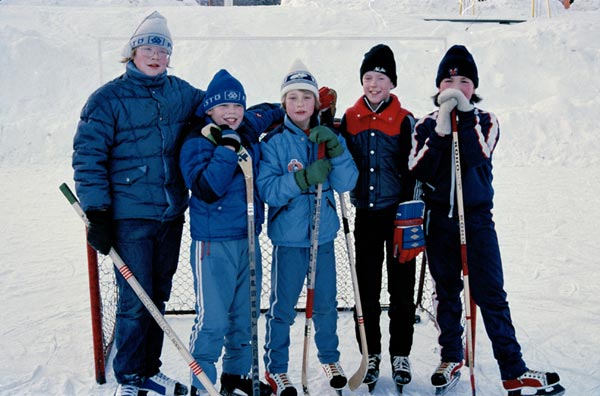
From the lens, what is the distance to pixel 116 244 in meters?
2.79

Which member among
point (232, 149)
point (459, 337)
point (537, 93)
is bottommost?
point (459, 337)

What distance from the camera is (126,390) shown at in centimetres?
291

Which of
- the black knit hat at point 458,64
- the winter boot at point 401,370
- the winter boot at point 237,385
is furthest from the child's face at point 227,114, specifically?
the winter boot at point 401,370

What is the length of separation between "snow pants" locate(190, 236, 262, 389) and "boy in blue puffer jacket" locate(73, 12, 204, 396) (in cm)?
23

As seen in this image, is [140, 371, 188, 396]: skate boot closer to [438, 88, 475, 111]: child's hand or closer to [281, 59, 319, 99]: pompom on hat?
[281, 59, 319, 99]: pompom on hat

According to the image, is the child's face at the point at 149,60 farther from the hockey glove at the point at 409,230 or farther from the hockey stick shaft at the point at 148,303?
the hockey glove at the point at 409,230

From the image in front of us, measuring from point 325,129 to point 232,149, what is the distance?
0.46 m

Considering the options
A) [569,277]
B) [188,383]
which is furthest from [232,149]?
[569,277]

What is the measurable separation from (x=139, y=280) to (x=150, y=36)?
3.81ft

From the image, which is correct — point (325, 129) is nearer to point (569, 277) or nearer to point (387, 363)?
point (387, 363)

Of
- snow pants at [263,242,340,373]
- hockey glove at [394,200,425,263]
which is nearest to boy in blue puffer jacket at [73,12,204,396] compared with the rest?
snow pants at [263,242,340,373]

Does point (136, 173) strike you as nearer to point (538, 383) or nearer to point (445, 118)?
point (445, 118)

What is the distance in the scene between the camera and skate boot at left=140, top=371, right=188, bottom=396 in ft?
9.87

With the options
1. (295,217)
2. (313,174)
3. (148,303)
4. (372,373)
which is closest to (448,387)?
(372,373)
